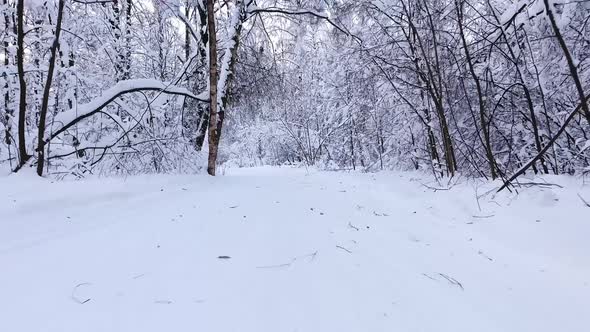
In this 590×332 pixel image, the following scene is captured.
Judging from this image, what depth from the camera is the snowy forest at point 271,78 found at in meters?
4.02

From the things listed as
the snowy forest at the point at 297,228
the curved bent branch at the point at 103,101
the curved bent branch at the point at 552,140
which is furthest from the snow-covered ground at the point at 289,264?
the curved bent branch at the point at 103,101

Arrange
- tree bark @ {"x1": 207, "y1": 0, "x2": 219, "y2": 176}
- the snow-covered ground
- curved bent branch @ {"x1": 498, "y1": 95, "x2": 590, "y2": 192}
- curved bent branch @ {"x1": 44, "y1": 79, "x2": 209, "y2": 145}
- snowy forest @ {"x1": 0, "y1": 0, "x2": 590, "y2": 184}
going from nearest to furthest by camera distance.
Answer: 1. the snow-covered ground
2. curved bent branch @ {"x1": 498, "y1": 95, "x2": 590, "y2": 192}
3. snowy forest @ {"x1": 0, "y1": 0, "x2": 590, "y2": 184}
4. curved bent branch @ {"x1": 44, "y1": 79, "x2": 209, "y2": 145}
5. tree bark @ {"x1": 207, "y1": 0, "x2": 219, "y2": 176}

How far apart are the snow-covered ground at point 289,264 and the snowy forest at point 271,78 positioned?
3.83 feet

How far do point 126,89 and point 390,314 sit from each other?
4757 mm

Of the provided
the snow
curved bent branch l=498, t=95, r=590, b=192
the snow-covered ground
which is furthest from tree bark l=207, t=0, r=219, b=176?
curved bent branch l=498, t=95, r=590, b=192

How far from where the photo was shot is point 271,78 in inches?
312

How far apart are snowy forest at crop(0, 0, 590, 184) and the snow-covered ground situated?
3.83 ft

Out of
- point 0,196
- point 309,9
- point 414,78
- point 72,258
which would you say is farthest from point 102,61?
point 72,258

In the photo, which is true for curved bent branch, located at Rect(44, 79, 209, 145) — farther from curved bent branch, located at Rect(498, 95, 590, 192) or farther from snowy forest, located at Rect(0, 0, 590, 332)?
curved bent branch, located at Rect(498, 95, 590, 192)

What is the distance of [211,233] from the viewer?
239 cm

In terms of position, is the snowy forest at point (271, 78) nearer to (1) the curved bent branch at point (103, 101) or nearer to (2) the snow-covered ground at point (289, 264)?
(1) the curved bent branch at point (103, 101)

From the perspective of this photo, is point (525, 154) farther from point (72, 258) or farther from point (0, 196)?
point (0, 196)

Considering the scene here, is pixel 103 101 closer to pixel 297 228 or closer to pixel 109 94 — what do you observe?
pixel 109 94

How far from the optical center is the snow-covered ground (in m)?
1.31
